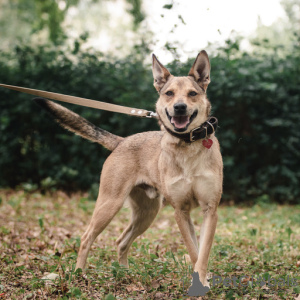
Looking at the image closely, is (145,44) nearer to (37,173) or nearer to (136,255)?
(37,173)

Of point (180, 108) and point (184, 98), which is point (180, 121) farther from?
point (184, 98)

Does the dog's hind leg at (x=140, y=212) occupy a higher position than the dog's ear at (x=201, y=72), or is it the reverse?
the dog's ear at (x=201, y=72)

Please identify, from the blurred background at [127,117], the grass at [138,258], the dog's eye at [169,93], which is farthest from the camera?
the blurred background at [127,117]

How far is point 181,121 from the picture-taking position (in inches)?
147

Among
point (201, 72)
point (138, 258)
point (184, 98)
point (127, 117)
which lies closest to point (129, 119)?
point (127, 117)

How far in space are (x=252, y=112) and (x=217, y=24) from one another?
3.93 m

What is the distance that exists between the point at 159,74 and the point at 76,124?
3.82ft

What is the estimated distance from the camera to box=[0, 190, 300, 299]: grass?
348cm

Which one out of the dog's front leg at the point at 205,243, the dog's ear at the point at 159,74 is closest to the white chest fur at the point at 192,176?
the dog's front leg at the point at 205,243

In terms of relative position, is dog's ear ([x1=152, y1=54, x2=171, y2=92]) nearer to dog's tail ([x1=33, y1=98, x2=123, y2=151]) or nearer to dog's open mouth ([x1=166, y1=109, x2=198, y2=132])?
dog's open mouth ([x1=166, y1=109, x2=198, y2=132])

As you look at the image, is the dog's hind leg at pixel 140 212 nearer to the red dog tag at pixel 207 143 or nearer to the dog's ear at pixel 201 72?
the red dog tag at pixel 207 143

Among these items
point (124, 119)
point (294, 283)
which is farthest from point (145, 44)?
point (294, 283)

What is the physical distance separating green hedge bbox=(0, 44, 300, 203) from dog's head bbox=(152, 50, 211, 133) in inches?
186

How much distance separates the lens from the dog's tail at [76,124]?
4457mm
